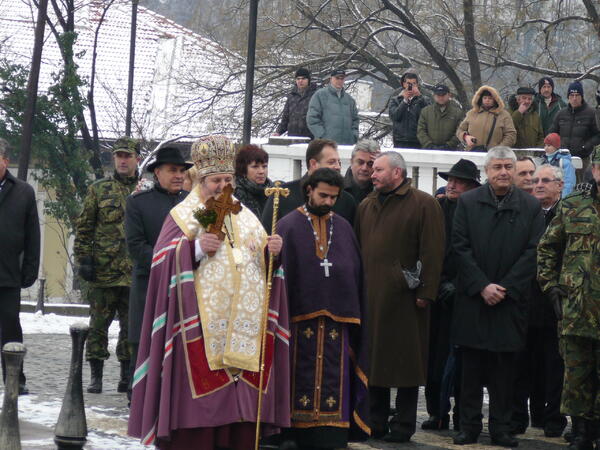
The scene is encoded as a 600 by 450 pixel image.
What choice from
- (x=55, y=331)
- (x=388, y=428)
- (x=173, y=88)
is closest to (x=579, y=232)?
(x=388, y=428)

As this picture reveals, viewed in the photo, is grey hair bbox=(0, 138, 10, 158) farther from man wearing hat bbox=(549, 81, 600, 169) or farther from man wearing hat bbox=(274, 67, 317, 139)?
man wearing hat bbox=(274, 67, 317, 139)

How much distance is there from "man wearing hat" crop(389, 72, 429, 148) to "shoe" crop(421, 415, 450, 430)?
6.63 meters

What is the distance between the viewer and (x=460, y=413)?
10.2 meters

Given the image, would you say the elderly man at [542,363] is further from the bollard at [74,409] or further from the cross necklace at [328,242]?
the bollard at [74,409]

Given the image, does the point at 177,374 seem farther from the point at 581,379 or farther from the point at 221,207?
the point at 581,379

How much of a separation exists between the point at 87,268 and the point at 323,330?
3.15m

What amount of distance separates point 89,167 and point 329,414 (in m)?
16.9

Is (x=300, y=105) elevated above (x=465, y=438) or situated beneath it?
elevated above

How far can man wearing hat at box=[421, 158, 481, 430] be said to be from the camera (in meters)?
10.6

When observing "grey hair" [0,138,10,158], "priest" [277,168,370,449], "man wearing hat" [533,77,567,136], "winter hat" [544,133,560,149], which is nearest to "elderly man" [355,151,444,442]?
"priest" [277,168,370,449]

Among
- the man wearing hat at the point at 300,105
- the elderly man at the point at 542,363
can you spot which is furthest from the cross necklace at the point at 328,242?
the man wearing hat at the point at 300,105

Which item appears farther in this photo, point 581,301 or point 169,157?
point 169,157

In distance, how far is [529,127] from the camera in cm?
1622

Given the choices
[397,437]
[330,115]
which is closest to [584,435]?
[397,437]
